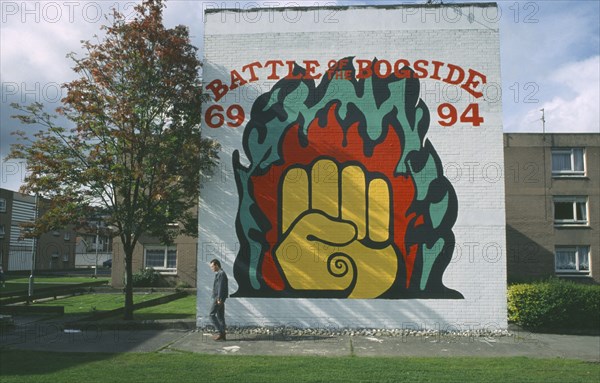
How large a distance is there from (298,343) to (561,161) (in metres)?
24.5

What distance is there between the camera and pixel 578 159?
99.1 feet

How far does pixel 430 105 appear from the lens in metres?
13.6

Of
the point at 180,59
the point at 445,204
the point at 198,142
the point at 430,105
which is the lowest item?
the point at 445,204

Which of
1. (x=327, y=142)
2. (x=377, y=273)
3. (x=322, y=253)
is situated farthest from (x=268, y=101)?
(x=377, y=273)

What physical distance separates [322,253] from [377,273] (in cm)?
145

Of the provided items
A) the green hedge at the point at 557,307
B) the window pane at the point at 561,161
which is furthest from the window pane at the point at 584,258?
the green hedge at the point at 557,307

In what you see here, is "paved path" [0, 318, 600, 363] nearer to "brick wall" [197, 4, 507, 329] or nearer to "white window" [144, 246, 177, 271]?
"brick wall" [197, 4, 507, 329]

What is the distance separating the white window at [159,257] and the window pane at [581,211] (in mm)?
22568

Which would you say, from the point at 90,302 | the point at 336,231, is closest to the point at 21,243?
the point at 90,302

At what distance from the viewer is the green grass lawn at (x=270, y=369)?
822 centimetres

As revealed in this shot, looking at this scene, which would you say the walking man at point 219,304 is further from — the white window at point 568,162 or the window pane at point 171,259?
the white window at point 568,162

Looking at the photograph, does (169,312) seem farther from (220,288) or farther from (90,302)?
(90,302)

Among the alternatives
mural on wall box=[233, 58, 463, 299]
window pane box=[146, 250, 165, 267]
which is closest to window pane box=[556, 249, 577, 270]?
mural on wall box=[233, 58, 463, 299]

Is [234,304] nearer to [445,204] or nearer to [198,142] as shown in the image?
[198,142]
